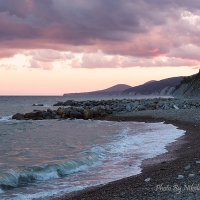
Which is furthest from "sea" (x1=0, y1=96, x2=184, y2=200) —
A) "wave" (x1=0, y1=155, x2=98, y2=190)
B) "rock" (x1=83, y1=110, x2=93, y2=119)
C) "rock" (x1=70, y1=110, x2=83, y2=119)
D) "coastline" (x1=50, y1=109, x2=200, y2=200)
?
"rock" (x1=70, y1=110, x2=83, y2=119)

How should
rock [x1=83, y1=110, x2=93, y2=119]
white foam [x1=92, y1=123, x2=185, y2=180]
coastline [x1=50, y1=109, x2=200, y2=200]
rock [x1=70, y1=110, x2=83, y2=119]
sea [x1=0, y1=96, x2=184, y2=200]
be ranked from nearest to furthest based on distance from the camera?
coastline [x1=50, y1=109, x2=200, y2=200] → sea [x1=0, y1=96, x2=184, y2=200] → white foam [x1=92, y1=123, x2=185, y2=180] → rock [x1=83, y1=110, x2=93, y2=119] → rock [x1=70, y1=110, x2=83, y2=119]

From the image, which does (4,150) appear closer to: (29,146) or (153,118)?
(29,146)

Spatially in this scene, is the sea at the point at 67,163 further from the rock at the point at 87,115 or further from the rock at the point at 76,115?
the rock at the point at 76,115

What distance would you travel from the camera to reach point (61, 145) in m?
23.2

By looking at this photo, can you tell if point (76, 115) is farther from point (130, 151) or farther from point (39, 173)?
point (39, 173)

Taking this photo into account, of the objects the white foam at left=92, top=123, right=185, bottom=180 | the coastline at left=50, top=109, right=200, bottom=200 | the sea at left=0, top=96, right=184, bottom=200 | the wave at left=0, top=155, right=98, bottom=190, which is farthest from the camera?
the white foam at left=92, top=123, right=185, bottom=180

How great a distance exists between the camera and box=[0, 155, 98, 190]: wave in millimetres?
13611

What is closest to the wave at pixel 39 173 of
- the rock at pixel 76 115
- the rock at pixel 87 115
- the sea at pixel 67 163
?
the sea at pixel 67 163

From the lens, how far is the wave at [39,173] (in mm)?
13611

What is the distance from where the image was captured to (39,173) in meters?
14.8

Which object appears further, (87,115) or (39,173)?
(87,115)

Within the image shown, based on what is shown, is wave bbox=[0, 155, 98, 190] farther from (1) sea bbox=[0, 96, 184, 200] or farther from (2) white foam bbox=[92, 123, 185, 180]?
(2) white foam bbox=[92, 123, 185, 180]

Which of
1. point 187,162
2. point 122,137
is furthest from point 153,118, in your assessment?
point 187,162

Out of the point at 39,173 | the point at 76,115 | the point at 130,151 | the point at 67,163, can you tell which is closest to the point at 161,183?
the point at 39,173
